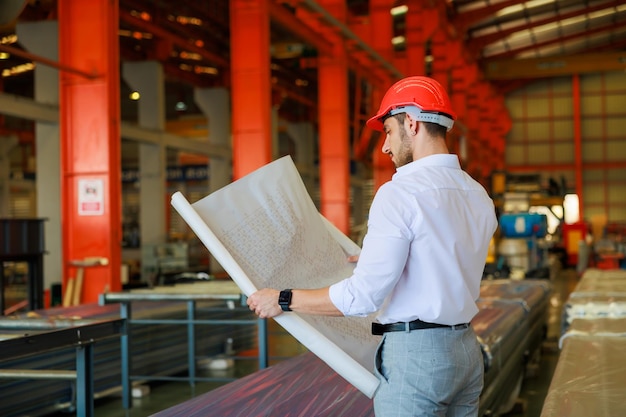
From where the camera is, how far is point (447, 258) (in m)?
2.17

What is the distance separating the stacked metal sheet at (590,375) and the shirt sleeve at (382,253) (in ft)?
3.55

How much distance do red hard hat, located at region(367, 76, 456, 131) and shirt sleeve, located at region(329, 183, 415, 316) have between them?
267 millimetres

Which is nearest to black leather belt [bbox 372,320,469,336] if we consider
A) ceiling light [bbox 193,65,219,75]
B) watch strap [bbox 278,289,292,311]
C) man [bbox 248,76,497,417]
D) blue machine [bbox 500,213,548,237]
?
man [bbox 248,76,497,417]

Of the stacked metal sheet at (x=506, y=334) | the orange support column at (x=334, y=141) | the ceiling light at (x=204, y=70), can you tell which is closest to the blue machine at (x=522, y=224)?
the orange support column at (x=334, y=141)

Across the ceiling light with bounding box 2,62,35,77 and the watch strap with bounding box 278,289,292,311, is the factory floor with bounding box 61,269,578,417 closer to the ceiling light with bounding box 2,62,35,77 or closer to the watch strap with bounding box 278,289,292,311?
the watch strap with bounding box 278,289,292,311

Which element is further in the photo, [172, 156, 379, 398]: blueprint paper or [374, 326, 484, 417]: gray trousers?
[172, 156, 379, 398]: blueprint paper

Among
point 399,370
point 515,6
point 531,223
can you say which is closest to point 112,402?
point 399,370

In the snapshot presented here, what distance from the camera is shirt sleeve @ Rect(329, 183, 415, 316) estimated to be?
6.86 feet

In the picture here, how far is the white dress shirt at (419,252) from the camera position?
82.9 inches

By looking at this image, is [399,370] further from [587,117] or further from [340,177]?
[587,117]

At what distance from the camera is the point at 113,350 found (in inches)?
257

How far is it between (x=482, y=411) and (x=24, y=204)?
2966 cm

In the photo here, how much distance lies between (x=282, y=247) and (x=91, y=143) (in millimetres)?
7619

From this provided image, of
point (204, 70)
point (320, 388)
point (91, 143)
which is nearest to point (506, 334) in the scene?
point (320, 388)
